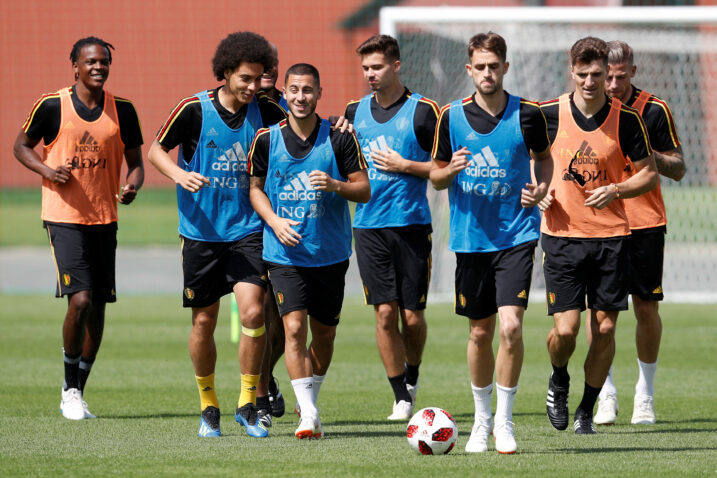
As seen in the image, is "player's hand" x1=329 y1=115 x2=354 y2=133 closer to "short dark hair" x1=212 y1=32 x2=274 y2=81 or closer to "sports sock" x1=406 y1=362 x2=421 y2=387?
"short dark hair" x1=212 y1=32 x2=274 y2=81

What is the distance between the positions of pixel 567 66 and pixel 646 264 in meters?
9.76

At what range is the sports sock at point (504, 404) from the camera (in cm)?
646

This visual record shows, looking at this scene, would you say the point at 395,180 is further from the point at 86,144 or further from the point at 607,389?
the point at 86,144

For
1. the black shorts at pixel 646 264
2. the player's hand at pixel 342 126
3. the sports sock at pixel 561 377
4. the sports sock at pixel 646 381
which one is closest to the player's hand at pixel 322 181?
the player's hand at pixel 342 126

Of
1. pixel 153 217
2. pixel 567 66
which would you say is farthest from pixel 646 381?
pixel 153 217

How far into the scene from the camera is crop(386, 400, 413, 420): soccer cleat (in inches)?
318

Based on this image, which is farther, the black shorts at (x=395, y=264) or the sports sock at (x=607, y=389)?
the black shorts at (x=395, y=264)

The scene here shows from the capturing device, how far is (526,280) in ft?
21.7

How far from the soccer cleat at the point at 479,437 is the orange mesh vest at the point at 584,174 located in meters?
1.43

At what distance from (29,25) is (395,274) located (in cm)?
2671

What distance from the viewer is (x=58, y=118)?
823 centimetres

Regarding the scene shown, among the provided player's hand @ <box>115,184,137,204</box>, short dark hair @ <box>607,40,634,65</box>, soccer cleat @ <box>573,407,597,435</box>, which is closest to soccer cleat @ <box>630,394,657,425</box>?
soccer cleat @ <box>573,407,597,435</box>

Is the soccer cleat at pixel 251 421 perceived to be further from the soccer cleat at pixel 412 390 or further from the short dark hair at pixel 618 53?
the short dark hair at pixel 618 53

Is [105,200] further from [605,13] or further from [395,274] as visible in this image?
[605,13]
